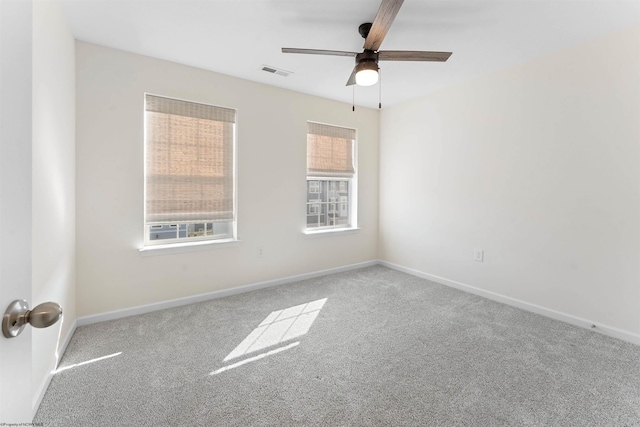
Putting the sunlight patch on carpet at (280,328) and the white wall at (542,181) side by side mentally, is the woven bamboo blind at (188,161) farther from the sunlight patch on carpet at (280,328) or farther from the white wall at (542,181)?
the white wall at (542,181)

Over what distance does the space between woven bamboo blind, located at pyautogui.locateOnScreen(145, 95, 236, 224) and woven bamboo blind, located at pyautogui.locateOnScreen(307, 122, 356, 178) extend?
1.15 metres

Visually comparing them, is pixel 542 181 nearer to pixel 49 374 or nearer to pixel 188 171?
pixel 188 171

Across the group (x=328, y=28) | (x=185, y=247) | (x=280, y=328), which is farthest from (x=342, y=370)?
(x=328, y=28)

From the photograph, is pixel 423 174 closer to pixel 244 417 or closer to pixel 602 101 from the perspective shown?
pixel 602 101

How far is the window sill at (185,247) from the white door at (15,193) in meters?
2.49

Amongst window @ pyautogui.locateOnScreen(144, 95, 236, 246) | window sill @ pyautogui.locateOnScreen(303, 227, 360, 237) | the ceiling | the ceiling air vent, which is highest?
the ceiling air vent

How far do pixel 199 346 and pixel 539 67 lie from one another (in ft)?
13.4

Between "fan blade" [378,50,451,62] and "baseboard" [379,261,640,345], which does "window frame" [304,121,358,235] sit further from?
"fan blade" [378,50,451,62]

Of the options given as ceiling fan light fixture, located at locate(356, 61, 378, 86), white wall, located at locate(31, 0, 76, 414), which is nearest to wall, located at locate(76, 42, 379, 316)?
white wall, located at locate(31, 0, 76, 414)

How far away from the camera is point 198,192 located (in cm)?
327

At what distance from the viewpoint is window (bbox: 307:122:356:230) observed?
4.18 m

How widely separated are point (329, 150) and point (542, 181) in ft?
8.50

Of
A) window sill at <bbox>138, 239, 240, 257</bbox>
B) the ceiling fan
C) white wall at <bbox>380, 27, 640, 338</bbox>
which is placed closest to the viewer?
the ceiling fan

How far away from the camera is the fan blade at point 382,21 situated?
5.58 feet
